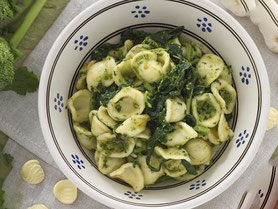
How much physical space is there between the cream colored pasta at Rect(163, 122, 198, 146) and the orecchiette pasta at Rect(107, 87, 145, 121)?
0.20 m

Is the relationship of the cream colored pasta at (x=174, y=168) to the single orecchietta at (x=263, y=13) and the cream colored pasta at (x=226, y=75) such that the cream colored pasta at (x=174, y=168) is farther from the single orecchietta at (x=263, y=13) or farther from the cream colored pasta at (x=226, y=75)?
the single orecchietta at (x=263, y=13)

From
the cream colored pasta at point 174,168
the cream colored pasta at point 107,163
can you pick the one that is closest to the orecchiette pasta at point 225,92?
the cream colored pasta at point 174,168

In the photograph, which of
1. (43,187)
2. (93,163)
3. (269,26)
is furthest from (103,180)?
(269,26)

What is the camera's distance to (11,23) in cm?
268

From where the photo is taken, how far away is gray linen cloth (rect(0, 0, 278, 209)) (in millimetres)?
2637

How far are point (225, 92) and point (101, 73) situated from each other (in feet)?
2.22

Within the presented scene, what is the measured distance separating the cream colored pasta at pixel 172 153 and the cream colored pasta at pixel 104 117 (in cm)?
27

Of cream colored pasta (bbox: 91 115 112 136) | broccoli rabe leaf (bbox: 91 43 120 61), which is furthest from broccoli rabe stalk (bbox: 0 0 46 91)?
cream colored pasta (bbox: 91 115 112 136)

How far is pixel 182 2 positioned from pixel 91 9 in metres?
0.47

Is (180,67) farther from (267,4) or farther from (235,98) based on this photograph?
(267,4)

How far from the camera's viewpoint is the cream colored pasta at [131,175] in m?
2.23

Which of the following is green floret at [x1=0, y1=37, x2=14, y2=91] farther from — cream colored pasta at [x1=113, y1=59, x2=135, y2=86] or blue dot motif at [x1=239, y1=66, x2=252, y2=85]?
blue dot motif at [x1=239, y1=66, x2=252, y2=85]

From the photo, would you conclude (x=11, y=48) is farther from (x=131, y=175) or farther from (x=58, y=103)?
(x=131, y=175)

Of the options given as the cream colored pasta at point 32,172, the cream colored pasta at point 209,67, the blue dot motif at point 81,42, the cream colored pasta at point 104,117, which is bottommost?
the cream colored pasta at point 32,172
